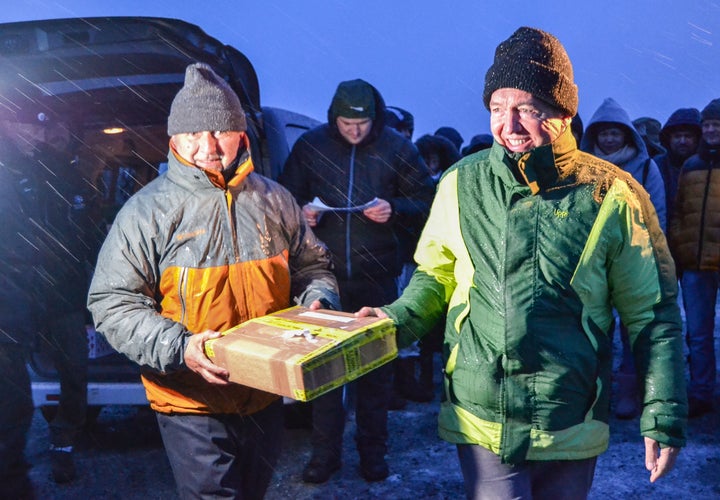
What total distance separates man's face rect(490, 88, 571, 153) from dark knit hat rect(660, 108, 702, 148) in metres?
4.73

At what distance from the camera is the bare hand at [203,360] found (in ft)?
8.02

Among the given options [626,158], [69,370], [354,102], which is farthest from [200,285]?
[626,158]

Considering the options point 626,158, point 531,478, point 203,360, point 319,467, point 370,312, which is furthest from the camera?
point 626,158

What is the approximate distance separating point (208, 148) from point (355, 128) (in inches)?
77.3

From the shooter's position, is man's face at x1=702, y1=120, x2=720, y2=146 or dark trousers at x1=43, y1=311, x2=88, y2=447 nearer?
dark trousers at x1=43, y1=311, x2=88, y2=447

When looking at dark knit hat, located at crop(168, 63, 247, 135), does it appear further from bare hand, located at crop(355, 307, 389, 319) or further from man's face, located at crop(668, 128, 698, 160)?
man's face, located at crop(668, 128, 698, 160)

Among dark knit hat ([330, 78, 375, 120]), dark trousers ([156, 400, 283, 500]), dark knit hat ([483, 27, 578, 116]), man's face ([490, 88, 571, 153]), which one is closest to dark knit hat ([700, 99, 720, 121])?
dark knit hat ([330, 78, 375, 120])

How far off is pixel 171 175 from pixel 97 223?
7.79 feet

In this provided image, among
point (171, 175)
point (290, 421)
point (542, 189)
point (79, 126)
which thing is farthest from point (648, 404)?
point (79, 126)

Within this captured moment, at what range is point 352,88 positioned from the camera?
15.2 ft

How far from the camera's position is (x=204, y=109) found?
9.17ft

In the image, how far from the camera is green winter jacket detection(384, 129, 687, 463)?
223 cm

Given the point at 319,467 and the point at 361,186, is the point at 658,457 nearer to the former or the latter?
the point at 319,467

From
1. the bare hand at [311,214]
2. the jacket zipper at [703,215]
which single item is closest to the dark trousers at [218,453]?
the bare hand at [311,214]
